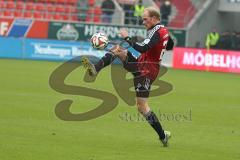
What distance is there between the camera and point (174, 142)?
12312 millimetres

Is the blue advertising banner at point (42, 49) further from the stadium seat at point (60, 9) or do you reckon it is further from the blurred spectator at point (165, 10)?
the blurred spectator at point (165, 10)

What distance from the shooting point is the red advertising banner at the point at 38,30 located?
127ft

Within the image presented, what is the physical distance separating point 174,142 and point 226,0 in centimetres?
3012

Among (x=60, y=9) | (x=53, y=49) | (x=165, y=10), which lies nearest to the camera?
(x=53, y=49)

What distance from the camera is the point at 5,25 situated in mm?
38281

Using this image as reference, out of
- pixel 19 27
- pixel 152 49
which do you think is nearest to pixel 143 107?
pixel 152 49

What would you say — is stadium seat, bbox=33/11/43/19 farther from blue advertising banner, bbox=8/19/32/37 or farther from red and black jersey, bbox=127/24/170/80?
red and black jersey, bbox=127/24/170/80

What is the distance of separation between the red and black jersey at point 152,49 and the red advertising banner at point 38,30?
89.3 ft

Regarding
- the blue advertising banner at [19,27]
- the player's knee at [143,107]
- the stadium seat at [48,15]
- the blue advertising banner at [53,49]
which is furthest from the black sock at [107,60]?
the stadium seat at [48,15]

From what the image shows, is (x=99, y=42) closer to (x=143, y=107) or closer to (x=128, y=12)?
(x=143, y=107)

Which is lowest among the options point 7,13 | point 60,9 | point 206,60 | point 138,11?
→ point 206,60

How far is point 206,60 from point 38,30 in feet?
31.4

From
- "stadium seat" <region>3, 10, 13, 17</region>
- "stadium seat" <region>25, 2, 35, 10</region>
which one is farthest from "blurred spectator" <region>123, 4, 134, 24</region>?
"stadium seat" <region>3, 10, 13, 17</region>

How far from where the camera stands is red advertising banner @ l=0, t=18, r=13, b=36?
38.2 m
